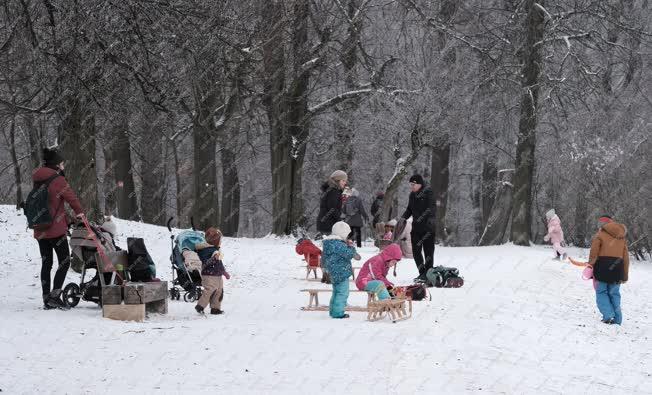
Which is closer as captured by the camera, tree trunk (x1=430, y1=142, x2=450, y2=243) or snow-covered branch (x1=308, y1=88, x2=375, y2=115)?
snow-covered branch (x1=308, y1=88, x2=375, y2=115)

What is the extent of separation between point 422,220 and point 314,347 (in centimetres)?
669

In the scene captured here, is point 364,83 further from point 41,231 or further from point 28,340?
point 28,340

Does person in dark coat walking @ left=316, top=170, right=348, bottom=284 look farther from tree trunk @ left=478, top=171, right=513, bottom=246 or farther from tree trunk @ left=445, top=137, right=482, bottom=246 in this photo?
tree trunk @ left=445, top=137, right=482, bottom=246

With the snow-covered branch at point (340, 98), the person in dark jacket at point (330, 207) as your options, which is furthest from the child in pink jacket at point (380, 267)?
the snow-covered branch at point (340, 98)

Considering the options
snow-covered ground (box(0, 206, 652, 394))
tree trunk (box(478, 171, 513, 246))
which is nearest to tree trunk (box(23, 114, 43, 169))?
snow-covered ground (box(0, 206, 652, 394))

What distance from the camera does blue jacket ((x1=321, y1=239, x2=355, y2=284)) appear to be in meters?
12.0

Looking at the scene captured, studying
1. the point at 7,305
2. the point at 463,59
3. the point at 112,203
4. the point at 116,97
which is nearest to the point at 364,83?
the point at 463,59

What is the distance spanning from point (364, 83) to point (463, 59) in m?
4.06

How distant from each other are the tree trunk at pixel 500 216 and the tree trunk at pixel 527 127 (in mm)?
2159

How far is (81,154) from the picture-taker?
17281 millimetres

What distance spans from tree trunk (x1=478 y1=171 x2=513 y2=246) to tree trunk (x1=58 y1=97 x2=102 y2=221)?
15.3m

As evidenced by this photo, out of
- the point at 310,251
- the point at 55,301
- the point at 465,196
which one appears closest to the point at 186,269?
the point at 55,301

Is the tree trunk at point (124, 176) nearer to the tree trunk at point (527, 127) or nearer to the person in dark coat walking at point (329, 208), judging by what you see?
the person in dark coat walking at point (329, 208)

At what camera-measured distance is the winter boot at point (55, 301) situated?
464 inches
